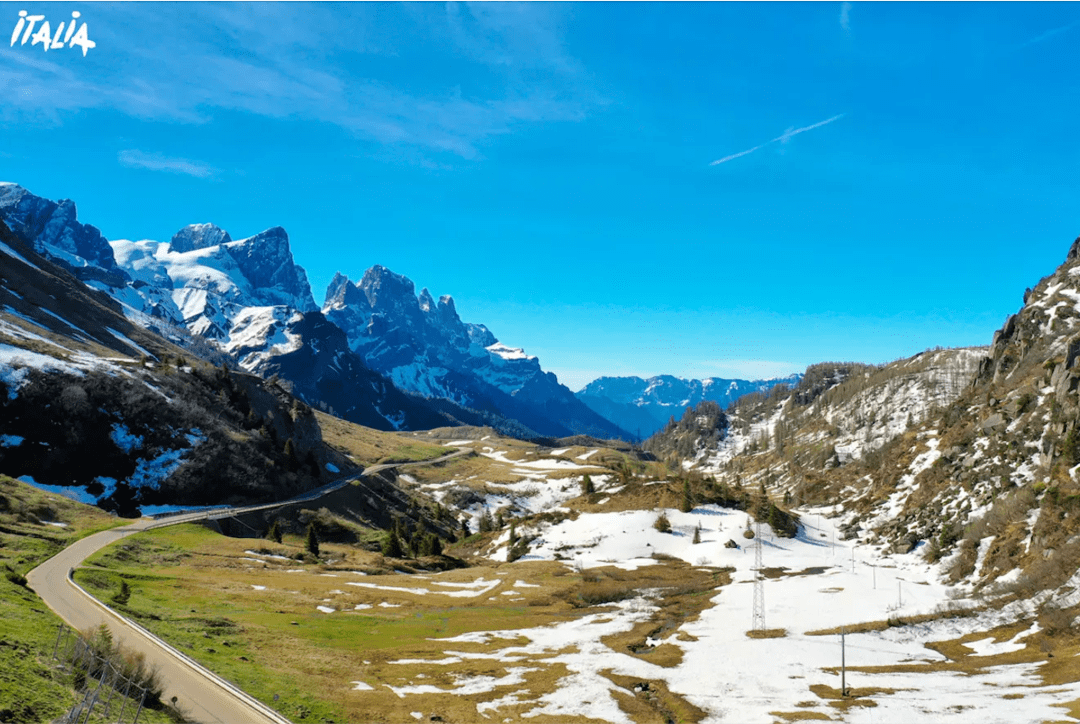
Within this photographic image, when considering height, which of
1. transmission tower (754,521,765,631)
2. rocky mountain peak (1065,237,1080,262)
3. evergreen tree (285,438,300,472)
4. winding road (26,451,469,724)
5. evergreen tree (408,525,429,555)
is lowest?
evergreen tree (408,525,429,555)

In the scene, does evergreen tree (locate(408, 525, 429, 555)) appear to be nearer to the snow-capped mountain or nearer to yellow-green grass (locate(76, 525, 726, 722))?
yellow-green grass (locate(76, 525, 726, 722))

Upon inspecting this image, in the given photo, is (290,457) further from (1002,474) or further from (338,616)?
(1002,474)

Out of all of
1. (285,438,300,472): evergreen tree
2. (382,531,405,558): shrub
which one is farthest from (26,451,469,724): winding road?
(285,438,300,472): evergreen tree

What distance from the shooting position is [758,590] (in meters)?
88.2

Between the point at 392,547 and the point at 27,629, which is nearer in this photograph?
the point at 27,629

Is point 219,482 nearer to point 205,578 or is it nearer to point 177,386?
point 177,386

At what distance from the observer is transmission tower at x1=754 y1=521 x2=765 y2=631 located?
2855 inches

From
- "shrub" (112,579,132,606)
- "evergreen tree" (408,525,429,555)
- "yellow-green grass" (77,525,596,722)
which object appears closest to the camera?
"yellow-green grass" (77,525,596,722)

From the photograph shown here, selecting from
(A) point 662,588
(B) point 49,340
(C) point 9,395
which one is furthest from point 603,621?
(B) point 49,340

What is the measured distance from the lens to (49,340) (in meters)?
155

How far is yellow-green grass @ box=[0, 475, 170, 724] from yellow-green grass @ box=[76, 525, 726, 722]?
20.7 feet

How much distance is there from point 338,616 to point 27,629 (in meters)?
37.9

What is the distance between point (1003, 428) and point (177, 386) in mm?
179006

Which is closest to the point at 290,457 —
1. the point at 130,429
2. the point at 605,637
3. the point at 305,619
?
the point at 130,429
